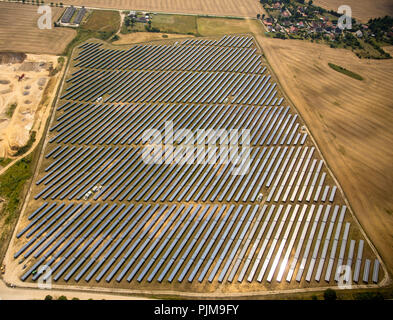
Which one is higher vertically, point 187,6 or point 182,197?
point 187,6

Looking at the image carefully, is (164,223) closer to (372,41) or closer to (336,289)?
(336,289)

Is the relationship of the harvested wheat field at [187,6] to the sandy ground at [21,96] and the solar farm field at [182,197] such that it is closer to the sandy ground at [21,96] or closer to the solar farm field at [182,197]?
the sandy ground at [21,96]

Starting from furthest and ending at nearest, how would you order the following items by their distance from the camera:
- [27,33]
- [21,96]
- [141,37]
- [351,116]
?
[141,37], [27,33], [351,116], [21,96]

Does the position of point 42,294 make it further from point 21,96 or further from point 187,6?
point 187,6

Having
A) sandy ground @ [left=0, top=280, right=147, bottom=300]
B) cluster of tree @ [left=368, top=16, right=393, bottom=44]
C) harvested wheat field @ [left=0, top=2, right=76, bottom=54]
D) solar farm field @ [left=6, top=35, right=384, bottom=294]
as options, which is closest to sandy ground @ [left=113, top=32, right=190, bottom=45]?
harvested wheat field @ [left=0, top=2, right=76, bottom=54]

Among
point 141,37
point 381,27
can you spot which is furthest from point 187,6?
point 381,27

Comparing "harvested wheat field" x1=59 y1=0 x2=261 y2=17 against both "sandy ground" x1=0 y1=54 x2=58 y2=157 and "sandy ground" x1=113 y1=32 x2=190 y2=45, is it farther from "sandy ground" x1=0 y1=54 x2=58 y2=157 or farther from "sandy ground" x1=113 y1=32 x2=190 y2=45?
"sandy ground" x1=0 y1=54 x2=58 y2=157
